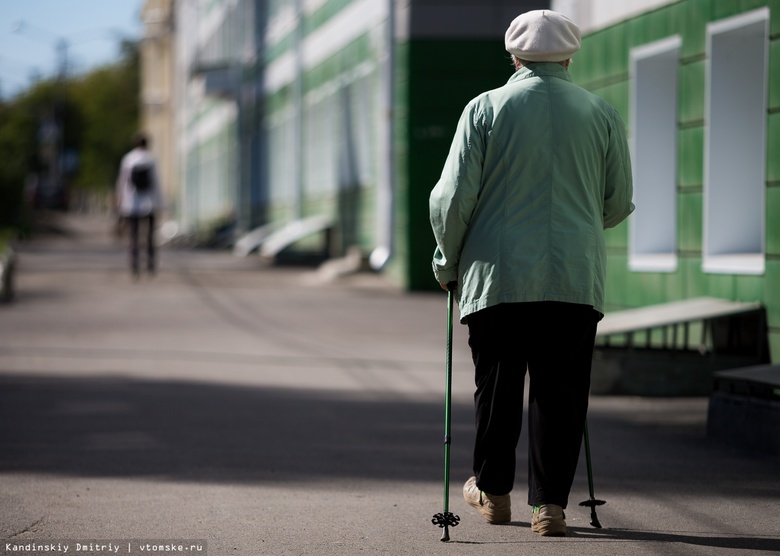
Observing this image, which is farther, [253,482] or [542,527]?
[253,482]

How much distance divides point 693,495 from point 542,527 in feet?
4.11

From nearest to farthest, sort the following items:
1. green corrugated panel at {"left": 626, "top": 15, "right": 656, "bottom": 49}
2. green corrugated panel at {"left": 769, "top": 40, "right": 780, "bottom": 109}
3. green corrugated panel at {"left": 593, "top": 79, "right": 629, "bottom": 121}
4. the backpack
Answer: green corrugated panel at {"left": 769, "top": 40, "right": 780, "bottom": 109}, green corrugated panel at {"left": 626, "top": 15, "right": 656, "bottom": 49}, green corrugated panel at {"left": 593, "top": 79, "right": 629, "bottom": 121}, the backpack

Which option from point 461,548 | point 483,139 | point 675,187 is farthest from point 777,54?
point 461,548

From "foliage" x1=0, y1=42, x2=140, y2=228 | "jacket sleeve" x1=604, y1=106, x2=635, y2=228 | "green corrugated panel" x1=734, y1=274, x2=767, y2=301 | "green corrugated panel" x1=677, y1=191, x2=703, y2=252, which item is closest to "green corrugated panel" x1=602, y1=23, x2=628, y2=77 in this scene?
"green corrugated panel" x1=677, y1=191, x2=703, y2=252

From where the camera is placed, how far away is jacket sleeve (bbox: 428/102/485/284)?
5391 millimetres

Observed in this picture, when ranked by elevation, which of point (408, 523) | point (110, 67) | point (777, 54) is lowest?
point (408, 523)

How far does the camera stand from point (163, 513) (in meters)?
5.91

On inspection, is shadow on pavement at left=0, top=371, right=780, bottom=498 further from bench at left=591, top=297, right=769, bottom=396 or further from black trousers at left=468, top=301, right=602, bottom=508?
black trousers at left=468, top=301, right=602, bottom=508

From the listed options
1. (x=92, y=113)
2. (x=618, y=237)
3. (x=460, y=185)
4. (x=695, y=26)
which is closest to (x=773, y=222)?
(x=695, y=26)

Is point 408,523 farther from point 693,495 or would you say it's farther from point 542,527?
point 693,495

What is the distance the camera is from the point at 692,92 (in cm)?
1116

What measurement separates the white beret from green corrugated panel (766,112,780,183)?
14.3ft

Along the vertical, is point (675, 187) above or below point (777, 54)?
below

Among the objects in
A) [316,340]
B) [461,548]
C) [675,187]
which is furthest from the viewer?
[316,340]
